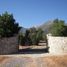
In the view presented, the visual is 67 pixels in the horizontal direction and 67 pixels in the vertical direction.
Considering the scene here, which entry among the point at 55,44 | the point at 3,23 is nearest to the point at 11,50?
the point at 3,23

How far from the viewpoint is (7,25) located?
32.6m

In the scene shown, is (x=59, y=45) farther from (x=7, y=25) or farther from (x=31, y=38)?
(x=31, y=38)

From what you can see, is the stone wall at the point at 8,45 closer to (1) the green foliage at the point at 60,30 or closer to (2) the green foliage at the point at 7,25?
(2) the green foliage at the point at 7,25

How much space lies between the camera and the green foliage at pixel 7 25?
31.6m

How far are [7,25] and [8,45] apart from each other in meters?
3.81

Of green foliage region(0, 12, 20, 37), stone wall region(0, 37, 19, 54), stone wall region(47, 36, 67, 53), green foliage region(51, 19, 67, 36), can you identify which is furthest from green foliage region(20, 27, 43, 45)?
stone wall region(47, 36, 67, 53)

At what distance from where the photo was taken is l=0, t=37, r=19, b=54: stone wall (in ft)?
97.6

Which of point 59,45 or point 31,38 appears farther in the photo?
point 31,38

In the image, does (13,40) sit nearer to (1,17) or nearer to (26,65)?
(1,17)

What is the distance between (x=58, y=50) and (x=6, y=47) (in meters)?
7.09

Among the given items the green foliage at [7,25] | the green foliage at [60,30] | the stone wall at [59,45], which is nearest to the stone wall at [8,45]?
the green foliage at [7,25]

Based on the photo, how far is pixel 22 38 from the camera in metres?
46.2

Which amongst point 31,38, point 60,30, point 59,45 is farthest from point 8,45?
point 31,38

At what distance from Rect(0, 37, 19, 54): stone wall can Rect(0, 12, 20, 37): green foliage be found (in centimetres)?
130
